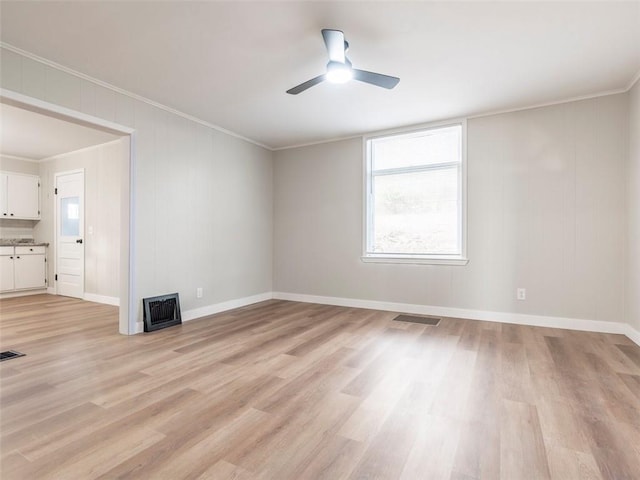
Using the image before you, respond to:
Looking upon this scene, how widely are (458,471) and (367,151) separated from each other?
165 inches

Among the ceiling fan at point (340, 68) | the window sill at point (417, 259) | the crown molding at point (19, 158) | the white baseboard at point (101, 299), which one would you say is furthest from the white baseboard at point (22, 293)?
the ceiling fan at point (340, 68)

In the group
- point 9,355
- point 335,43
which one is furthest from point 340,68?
point 9,355

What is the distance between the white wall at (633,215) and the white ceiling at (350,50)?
32 centimetres

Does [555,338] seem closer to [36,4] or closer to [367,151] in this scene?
[367,151]

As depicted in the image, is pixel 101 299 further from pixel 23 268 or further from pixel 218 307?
pixel 218 307

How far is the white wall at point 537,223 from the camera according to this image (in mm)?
3562

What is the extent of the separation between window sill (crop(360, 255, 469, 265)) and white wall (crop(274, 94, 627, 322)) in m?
0.07

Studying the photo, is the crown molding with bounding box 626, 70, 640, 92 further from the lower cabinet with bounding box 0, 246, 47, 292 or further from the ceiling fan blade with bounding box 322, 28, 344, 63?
the lower cabinet with bounding box 0, 246, 47, 292

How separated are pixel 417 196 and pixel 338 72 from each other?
8.26 feet

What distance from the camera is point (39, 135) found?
4.88m

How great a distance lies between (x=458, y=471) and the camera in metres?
1.44

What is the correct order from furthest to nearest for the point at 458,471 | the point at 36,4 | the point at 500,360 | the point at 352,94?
the point at 352,94, the point at 500,360, the point at 36,4, the point at 458,471

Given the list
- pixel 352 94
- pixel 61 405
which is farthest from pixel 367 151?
pixel 61 405

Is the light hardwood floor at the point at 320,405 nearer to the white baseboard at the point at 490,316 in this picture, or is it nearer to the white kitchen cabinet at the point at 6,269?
the white baseboard at the point at 490,316
